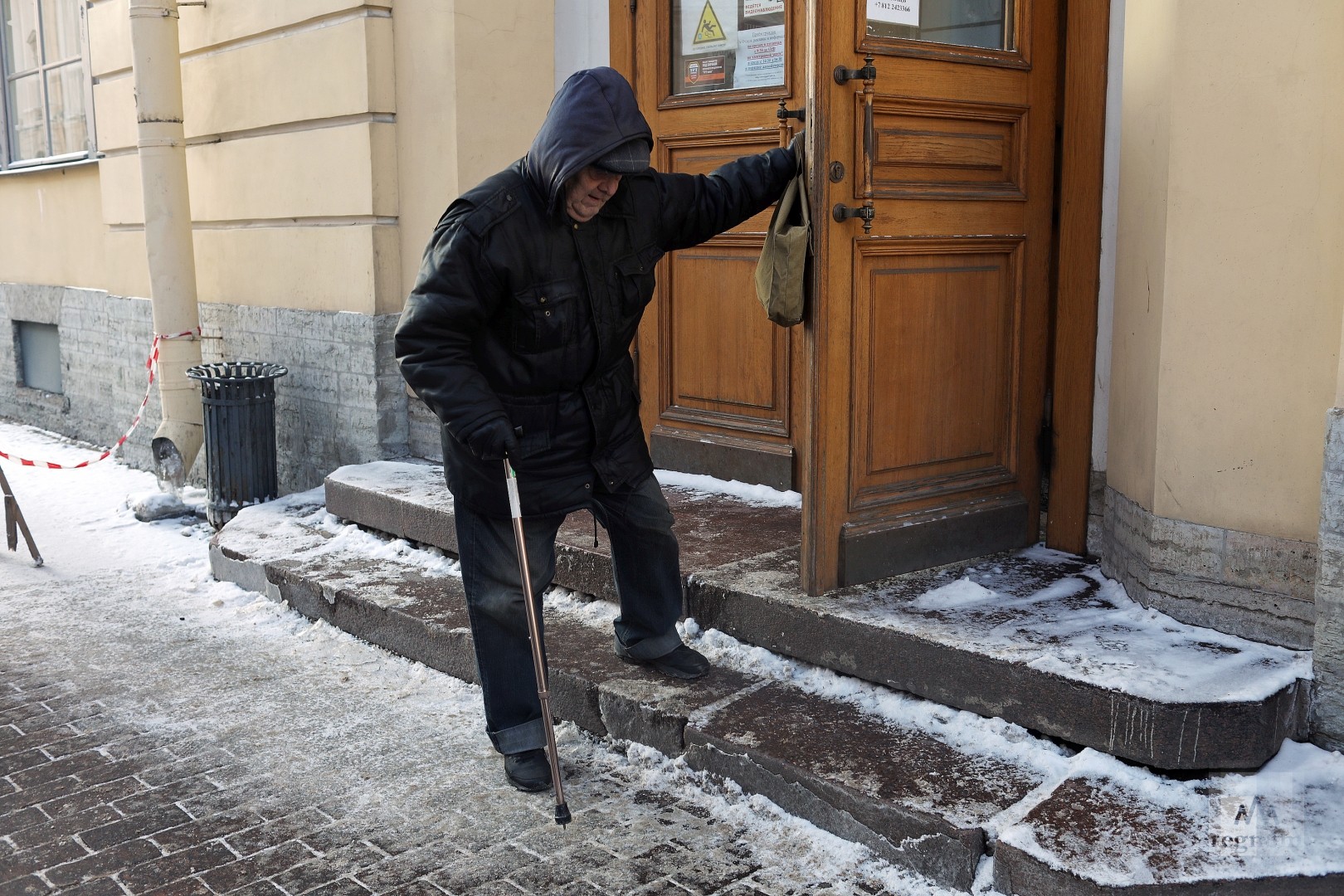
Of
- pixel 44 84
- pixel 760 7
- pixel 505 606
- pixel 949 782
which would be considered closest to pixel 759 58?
pixel 760 7

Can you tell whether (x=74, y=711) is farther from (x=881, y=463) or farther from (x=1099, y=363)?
(x=1099, y=363)

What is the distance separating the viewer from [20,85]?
35.4ft

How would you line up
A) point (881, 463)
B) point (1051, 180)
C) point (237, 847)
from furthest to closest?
point (1051, 180), point (881, 463), point (237, 847)

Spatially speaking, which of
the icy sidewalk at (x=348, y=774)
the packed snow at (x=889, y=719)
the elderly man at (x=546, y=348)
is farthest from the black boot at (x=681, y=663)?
the icy sidewalk at (x=348, y=774)

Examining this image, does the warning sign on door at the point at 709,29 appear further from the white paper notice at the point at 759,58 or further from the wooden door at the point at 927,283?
the wooden door at the point at 927,283

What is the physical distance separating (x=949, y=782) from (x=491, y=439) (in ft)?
5.03

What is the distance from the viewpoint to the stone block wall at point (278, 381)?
22.7 ft

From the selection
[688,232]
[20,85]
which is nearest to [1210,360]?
[688,232]

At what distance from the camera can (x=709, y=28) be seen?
5.67 m

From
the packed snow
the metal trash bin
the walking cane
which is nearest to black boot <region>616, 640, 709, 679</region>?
the packed snow

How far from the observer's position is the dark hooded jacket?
A: 348cm

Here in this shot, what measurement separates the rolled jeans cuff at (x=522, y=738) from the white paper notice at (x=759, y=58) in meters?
2.99

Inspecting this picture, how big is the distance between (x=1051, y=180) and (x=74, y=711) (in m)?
4.02

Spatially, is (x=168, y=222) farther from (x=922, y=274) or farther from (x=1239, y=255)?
(x=1239, y=255)
